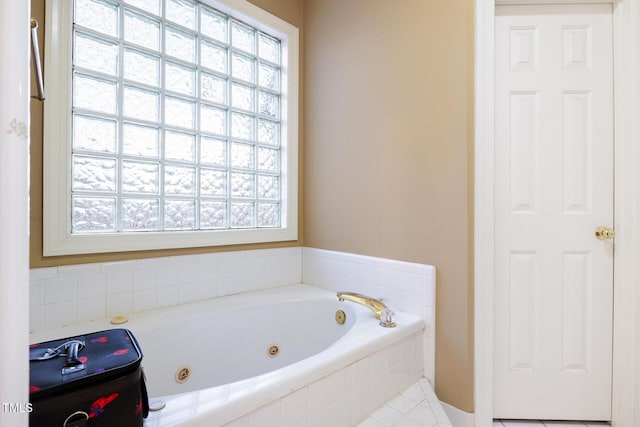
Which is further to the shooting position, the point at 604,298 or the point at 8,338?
the point at 604,298

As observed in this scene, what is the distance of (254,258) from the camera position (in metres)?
2.04

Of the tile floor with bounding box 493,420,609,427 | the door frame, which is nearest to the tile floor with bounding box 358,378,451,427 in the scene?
the door frame

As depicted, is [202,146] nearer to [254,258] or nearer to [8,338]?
[254,258]

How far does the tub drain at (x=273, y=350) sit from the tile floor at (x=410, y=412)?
0.71 m

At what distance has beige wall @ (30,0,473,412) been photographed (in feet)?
4.80

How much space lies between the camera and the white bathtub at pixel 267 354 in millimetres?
903

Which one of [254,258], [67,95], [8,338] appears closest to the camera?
[8,338]

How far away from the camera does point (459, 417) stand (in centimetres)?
147

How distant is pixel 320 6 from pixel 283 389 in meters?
2.25

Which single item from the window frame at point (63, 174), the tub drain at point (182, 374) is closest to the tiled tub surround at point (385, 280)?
the window frame at point (63, 174)

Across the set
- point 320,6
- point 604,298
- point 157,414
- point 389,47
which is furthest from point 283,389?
point 320,6

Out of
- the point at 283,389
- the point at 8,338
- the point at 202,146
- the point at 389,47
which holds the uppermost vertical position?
the point at 389,47

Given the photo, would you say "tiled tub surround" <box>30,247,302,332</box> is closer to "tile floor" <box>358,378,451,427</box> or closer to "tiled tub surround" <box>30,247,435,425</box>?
"tiled tub surround" <box>30,247,435,425</box>

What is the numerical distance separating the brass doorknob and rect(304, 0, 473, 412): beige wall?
617mm
